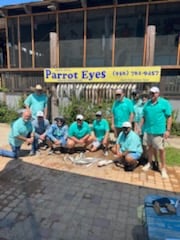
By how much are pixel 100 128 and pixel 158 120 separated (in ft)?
5.60

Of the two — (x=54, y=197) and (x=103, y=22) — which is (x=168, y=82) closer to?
(x=103, y=22)

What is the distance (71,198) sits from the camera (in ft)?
11.0

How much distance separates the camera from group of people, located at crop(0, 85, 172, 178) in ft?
13.0

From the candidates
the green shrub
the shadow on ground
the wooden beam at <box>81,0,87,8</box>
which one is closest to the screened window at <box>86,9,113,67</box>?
the wooden beam at <box>81,0,87,8</box>

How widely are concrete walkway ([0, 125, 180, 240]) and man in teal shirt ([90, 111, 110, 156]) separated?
2.64 feet

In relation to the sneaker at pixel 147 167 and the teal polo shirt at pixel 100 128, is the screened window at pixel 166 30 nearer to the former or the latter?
the teal polo shirt at pixel 100 128

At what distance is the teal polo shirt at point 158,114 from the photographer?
3889mm

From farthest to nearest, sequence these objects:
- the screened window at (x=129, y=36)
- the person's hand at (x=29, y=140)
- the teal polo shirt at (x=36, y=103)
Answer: the screened window at (x=129, y=36), the teal polo shirt at (x=36, y=103), the person's hand at (x=29, y=140)

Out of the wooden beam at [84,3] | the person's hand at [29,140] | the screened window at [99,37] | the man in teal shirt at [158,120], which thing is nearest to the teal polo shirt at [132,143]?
the man in teal shirt at [158,120]

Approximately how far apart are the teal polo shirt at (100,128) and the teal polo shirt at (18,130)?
1540mm

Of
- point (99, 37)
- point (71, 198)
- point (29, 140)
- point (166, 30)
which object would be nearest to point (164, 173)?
point (71, 198)

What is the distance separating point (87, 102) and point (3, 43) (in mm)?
6935

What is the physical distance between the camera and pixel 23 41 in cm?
834

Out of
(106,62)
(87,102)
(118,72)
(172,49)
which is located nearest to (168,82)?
(172,49)
